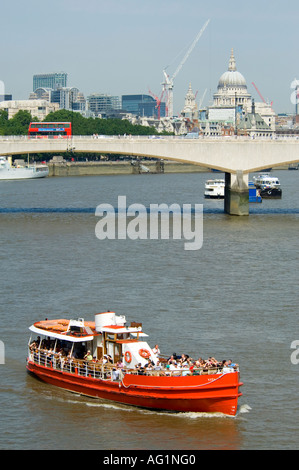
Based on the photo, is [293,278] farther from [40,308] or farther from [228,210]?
[228,210]

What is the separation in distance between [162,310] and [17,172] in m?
88.5

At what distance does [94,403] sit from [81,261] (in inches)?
746

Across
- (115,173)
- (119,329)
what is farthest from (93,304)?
(115,173)

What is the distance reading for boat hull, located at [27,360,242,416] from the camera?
22.5 m

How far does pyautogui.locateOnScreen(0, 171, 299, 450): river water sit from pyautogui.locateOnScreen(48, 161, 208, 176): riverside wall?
72.8 m

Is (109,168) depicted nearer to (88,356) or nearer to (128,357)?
(88,356)

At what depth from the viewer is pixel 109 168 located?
142125 mm

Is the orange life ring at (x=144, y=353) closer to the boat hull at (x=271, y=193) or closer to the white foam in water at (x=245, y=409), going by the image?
the white foam in water at (x=245, y=409)

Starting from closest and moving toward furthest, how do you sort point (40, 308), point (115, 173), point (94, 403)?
point (94, 403) < point (40, 308) < point (115, 173)

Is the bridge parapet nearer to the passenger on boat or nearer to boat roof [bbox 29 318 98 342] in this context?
boat roof [bbox 29 318 98 342]

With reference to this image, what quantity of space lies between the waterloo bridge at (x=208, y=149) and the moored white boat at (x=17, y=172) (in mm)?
52162

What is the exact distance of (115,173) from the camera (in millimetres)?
142625
